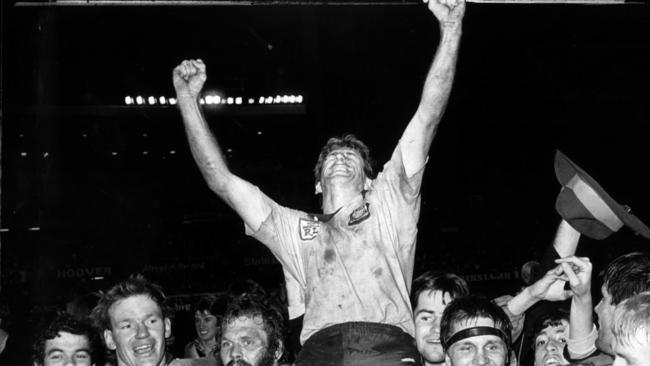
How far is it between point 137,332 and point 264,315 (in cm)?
67

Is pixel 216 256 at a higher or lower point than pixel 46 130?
lower

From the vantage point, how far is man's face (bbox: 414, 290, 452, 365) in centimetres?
410

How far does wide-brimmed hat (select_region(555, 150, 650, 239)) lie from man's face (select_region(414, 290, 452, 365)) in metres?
0.77

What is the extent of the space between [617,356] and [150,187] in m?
13.6

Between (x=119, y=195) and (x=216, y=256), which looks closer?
(x=216, y=256)

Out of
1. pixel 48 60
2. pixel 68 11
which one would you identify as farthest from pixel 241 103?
pixel 68 11

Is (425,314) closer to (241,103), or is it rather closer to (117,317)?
(117,317)

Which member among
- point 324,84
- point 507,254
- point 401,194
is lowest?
point 401,194

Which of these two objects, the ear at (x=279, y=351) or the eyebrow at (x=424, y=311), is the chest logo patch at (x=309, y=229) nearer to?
the ear at (x=279, y=351)

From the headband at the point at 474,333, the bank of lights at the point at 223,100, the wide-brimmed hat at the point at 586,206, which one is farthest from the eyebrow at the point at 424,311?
the bank of lights at the point at 223,100

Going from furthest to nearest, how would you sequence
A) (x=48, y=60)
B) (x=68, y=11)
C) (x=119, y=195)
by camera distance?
(x=119, y=195)
(x=48, y=60)
(x=68, y=11)

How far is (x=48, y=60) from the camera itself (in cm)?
828

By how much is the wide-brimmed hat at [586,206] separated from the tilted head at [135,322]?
7.24 feet

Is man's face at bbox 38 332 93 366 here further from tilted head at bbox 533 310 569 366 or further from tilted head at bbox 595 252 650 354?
tilted head at bbox 595 252 650 354
